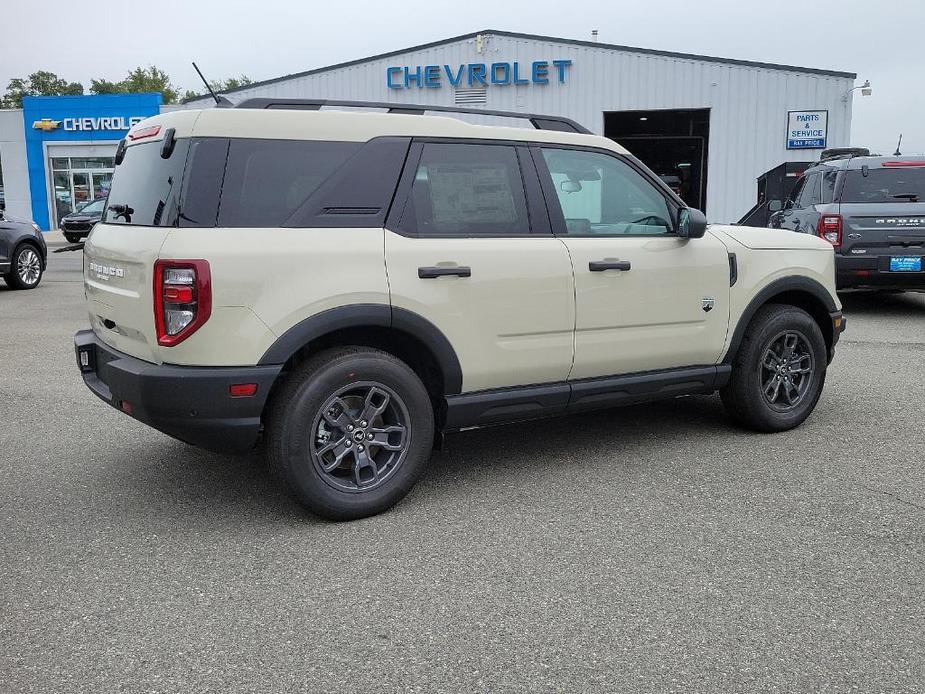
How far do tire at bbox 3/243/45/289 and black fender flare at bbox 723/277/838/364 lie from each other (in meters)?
12.9

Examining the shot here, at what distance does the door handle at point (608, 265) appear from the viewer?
4590mm

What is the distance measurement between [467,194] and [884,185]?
26.2 ft

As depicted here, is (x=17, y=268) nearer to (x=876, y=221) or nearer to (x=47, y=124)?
(x=876, y=221)

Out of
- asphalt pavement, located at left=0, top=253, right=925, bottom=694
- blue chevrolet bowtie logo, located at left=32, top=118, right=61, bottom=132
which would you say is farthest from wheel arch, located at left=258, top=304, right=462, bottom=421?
blue chevrolet bowtie logo, located at left=32, top=118, right=61, bottom=132

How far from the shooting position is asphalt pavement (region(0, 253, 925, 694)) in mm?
2787

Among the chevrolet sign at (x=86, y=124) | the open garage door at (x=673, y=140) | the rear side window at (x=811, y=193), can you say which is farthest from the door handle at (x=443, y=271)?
the chevrolet sign at (x=86, y=124)

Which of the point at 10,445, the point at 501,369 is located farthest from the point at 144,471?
the point at 501,369

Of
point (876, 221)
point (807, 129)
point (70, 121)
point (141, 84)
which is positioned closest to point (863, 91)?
point (807, 129)

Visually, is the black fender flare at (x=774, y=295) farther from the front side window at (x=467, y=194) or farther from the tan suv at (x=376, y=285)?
the front side window at (x=467, y=194)

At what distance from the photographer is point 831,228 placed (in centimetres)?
1036

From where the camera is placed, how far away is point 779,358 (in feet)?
18.1

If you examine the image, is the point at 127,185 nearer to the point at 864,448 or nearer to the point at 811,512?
Answer: the point at 811,512

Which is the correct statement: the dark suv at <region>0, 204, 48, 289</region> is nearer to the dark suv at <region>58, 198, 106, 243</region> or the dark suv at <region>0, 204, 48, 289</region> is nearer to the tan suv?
the tan suv

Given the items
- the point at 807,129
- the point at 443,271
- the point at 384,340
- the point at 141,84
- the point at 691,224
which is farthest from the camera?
the point at 141,84
